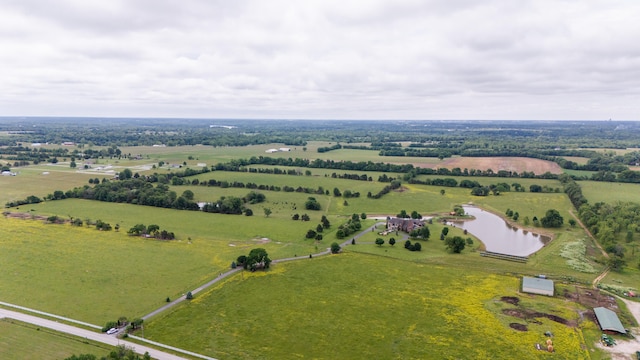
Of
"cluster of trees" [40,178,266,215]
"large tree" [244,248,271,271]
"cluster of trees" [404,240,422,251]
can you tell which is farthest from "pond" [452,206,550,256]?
"cluster of trees" [40,178,266,215]

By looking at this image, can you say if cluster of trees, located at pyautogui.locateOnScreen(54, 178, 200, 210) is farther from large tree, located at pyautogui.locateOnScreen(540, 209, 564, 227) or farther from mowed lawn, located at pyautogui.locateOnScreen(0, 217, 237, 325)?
large tree, located at pyautogui.locateOnScreen(540, 209, 564, 227)

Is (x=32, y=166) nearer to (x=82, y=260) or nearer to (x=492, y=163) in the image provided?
(x=82, y=260)

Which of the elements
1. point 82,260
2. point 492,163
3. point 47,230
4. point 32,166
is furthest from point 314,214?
point 32,166

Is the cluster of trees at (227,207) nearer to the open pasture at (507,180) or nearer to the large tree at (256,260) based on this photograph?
the large tree at (256,260)

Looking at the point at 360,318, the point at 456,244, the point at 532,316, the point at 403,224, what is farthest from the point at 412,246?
the point at 360,318

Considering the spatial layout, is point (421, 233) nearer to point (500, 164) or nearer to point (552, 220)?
point (552, 220)

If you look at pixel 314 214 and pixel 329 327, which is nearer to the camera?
pixel 329 327
